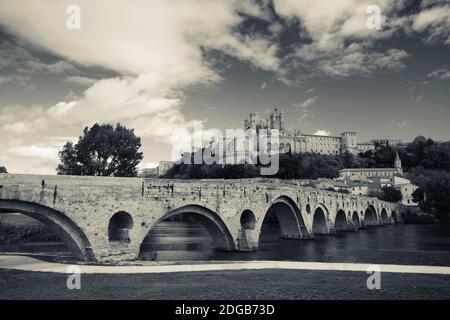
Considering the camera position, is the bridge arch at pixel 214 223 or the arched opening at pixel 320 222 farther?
the arched opening at pixel 320 222

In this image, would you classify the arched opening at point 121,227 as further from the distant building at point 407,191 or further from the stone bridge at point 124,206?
the distant building at point 407,191

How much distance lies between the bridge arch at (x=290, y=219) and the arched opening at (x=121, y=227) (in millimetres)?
16209

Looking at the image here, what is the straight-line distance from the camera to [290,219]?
34.2m

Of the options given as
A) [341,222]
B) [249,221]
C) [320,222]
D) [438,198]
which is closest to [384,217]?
[438,198]

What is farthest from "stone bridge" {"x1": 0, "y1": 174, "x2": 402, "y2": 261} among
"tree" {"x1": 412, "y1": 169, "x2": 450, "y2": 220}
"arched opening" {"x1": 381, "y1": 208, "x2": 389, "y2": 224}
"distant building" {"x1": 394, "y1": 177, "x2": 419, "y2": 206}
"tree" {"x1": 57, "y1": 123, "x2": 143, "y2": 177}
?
"distant building" {"x1": 394, "y1": 177, "x2": 419, "y2": 206}

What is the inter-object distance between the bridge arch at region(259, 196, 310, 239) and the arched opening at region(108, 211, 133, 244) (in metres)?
16.2

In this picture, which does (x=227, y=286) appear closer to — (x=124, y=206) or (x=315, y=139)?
(x=124, y=206)

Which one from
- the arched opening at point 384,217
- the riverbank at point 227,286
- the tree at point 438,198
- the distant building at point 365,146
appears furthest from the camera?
the distant building at point 365,146

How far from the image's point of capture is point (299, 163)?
9544cm

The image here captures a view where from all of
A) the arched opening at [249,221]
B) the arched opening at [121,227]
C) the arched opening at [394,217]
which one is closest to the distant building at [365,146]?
the arched opening at [394,217]

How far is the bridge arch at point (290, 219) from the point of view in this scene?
1270 inches

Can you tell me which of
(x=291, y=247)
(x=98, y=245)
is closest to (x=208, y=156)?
(x=291, y=247)

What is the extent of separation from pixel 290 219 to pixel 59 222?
23064 mm
